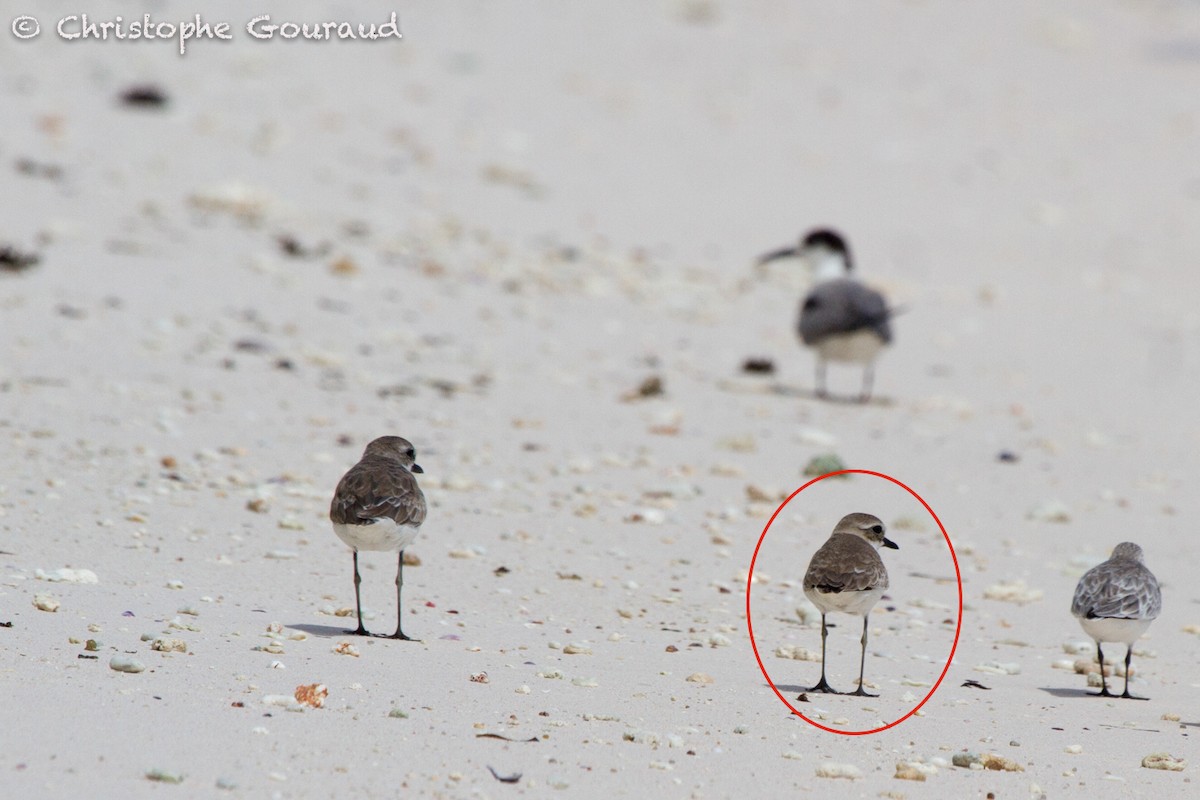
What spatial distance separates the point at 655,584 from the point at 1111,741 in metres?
2.58

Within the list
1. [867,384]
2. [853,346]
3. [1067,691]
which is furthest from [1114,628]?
[867,384]

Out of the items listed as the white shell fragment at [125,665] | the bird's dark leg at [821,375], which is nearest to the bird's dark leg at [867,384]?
the bird's dark leg at [821,375]

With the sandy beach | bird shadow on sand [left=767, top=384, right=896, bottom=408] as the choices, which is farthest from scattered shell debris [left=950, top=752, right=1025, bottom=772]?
bird shadow on sand [left=767, top=384, right=896, bottom=408]

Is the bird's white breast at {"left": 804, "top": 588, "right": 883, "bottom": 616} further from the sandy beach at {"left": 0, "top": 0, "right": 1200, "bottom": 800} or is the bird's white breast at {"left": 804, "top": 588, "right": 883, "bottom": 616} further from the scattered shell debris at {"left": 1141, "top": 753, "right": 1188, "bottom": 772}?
the scattered shell debris at {"left": 1141, "top": 753, "right": 1188, "bottom": 772}

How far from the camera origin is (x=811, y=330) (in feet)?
47.6

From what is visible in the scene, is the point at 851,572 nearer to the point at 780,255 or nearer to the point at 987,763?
the point at 987,763

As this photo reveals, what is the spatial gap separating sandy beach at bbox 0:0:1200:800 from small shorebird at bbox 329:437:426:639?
1.29 feet

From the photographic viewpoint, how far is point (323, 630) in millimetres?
6711

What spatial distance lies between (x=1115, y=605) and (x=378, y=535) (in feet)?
10.6

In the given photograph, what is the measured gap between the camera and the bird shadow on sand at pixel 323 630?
6.61m

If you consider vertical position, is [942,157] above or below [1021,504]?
above

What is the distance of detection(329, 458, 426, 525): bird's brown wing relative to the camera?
6.63m

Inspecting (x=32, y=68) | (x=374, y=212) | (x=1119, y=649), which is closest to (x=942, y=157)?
(x=374, y=212)

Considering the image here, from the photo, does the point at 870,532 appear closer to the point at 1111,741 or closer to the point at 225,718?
the point at 1111,741
